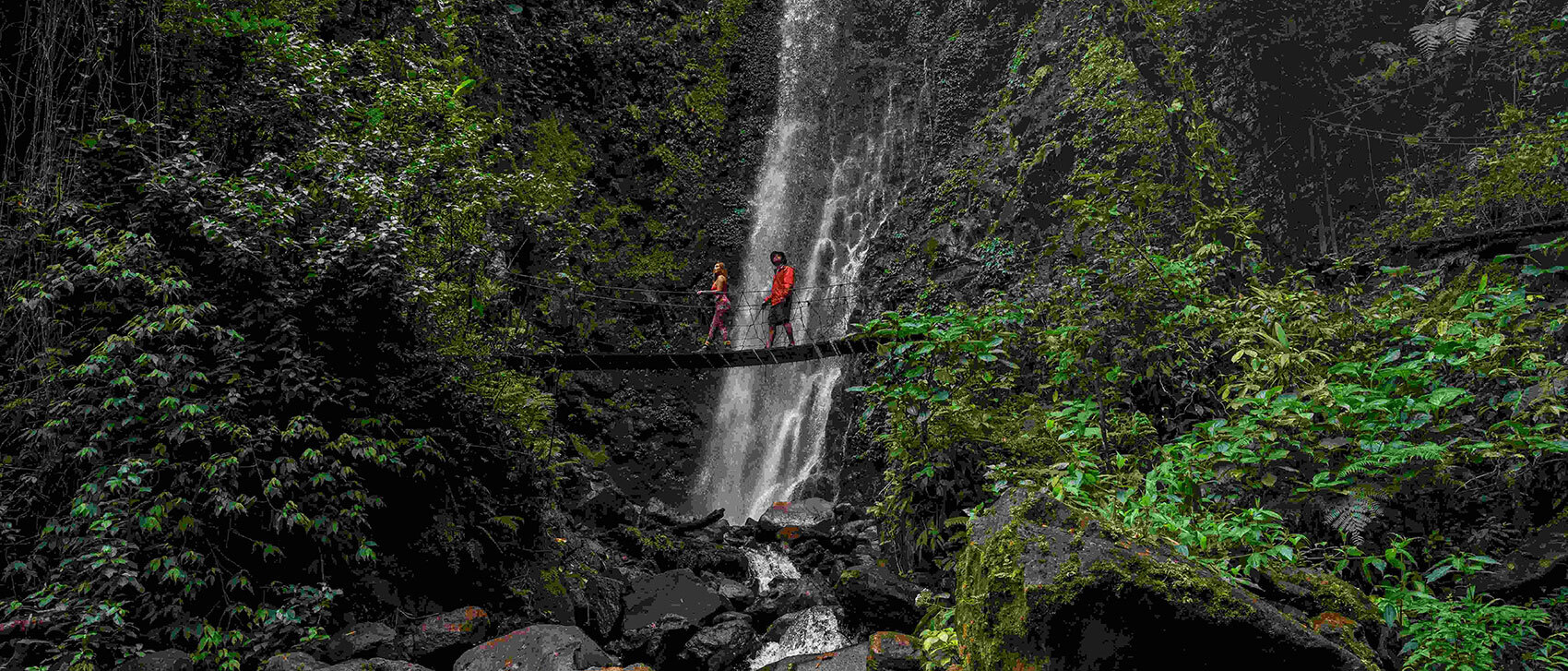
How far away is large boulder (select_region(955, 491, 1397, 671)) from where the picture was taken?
1503mm

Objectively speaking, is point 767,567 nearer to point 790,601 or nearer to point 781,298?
point 790,601

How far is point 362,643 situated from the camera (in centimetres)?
413

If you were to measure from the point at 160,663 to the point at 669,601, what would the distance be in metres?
2.88

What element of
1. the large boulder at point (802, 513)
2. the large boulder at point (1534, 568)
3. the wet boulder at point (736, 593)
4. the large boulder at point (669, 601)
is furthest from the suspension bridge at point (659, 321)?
the large boulder at point (1534, 568)

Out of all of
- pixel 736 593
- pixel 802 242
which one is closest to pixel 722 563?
pixel 736 593

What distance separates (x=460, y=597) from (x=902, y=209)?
8162mm

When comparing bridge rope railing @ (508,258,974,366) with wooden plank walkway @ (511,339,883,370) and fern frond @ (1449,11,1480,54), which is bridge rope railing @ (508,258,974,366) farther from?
fern frond @ (1449,11,1480,54)

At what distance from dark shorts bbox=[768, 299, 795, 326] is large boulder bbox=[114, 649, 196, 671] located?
5.88 meters

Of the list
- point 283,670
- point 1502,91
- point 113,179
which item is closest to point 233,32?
point 113,179

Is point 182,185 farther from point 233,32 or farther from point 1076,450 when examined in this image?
point 1076,450

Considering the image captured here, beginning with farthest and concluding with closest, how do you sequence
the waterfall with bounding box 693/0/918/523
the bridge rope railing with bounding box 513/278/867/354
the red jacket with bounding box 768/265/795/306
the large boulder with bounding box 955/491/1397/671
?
the waterfall with bounding box 693/0/918/523 → the bridge rope railing with bounding box 513/278/867/354 → the red jacket with bounding box 768/265/795/306 → the large boulder with bounding box 955/491/1397/671

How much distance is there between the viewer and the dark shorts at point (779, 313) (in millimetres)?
8547

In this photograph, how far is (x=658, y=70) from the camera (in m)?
13.5

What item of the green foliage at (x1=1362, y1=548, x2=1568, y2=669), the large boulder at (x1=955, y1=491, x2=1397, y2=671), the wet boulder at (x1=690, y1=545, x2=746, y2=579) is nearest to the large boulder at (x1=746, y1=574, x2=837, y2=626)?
the wet boulder at (x1=690, y1=545, x2=746, y2=579)
